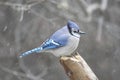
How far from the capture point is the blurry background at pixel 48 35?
9.27 m

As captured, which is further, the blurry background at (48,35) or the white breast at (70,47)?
the blurry background at (48,35)

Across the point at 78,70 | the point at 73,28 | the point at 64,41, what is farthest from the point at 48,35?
the point at 78,70

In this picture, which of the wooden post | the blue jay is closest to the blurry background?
the blue jay

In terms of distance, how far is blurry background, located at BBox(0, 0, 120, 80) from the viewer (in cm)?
927

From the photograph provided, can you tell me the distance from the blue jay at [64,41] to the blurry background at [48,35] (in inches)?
142

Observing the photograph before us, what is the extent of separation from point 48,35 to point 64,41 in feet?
13.6

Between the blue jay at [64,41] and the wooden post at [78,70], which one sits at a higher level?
the wooden post at [78,70]

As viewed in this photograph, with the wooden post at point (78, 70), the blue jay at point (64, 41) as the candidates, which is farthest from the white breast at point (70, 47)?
the wooden post at point (78, 70)

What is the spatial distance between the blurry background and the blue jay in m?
3.60

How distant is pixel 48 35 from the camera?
923cm

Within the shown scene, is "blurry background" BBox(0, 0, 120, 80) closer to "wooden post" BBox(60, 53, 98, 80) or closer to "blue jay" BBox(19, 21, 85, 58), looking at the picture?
"blue jay" BBox(19, 21, 85, 58)

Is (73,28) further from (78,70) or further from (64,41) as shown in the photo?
(78,70)

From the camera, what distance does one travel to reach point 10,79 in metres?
9.27

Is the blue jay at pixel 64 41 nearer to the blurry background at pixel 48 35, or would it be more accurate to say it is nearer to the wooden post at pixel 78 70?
the wooden post at pixel 78 70
